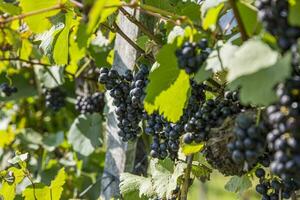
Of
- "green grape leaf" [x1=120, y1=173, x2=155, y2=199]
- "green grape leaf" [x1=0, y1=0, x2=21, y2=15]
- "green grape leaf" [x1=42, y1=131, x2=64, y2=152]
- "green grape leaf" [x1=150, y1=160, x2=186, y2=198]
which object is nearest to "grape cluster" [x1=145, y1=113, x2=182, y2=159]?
"green grape leaf" [x1=150, y1=160, x2=186, y2=198]

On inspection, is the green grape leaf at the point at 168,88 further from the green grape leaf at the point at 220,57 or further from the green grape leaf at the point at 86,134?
the green grape leaf at the point at 86,134

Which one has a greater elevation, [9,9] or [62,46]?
[9,9]

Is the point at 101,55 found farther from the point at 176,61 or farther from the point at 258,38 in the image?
the point at 258,38

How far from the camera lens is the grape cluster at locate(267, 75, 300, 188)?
967 millimetres

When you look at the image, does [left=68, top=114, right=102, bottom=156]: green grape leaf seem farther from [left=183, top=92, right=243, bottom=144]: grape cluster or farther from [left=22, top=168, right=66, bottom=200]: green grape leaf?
[left=183, top=92, right=243, bottom=144]: grape cluster

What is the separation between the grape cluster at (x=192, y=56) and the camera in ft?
3.99

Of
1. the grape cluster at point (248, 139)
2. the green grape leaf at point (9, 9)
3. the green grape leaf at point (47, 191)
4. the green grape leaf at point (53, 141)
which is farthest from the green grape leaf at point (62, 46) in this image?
the green grape leaf at point (53, 141)

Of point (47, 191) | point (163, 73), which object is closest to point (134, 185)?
point (47, 191)

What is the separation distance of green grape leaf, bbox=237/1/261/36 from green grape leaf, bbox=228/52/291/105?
0.63ft

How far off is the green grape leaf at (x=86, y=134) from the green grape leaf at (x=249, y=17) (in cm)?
179

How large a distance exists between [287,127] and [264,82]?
0.09 meters

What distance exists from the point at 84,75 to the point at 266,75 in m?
2.28

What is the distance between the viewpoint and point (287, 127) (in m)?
0.97

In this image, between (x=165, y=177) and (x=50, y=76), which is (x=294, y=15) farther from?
(x=50, y=76)
